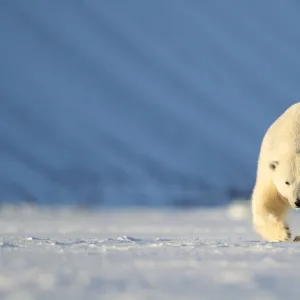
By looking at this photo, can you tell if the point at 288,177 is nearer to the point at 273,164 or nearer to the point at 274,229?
the point at 273,164

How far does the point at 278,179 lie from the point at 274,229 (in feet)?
1.26

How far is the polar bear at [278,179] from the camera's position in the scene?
5.49 m


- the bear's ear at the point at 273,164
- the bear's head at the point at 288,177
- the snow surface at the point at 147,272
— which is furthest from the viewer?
the bear's ear at the point at 273,164

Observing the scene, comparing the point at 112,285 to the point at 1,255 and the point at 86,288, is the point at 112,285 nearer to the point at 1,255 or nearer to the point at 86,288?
the point at 86,288

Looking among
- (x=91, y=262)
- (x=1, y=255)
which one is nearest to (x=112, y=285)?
(x=91, y=262)

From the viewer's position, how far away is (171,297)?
2.04 metres

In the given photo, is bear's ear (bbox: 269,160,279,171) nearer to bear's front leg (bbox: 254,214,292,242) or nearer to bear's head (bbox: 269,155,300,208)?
bear's head (bbox: 269,155,300,208)

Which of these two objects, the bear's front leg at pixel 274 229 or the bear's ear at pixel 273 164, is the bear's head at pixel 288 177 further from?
the bear's front leg at pixel 274 229

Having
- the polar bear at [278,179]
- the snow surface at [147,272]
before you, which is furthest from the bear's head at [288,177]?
the snow surface at [147,272]

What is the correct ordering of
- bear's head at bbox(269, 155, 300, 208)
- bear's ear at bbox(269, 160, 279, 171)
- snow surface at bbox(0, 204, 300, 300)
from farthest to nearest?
1. bear's ear at bbox(269, 160, 279, 171)
2. bear's head at bbox(269, 155, 300, 208)
3. snow surface at bbox(0, 204, 300, 300)

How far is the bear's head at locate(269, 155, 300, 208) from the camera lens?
5.40 metres

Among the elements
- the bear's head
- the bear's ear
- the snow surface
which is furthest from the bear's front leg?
the snow surface

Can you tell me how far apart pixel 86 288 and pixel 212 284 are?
1.25 feet

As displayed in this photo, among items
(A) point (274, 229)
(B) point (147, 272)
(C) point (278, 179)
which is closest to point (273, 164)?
(C) point (278, 179)
